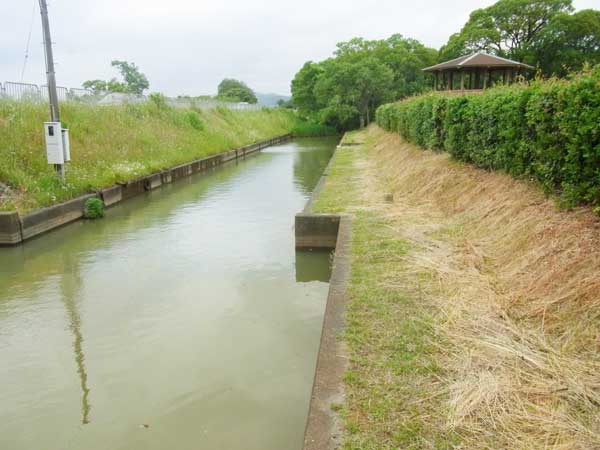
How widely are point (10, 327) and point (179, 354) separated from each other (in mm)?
2106

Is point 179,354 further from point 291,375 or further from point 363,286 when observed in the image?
point 363,286

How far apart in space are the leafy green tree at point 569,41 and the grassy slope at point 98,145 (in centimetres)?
2868

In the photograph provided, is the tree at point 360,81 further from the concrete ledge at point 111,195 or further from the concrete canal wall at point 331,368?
the concrete canal wall at point 331,368

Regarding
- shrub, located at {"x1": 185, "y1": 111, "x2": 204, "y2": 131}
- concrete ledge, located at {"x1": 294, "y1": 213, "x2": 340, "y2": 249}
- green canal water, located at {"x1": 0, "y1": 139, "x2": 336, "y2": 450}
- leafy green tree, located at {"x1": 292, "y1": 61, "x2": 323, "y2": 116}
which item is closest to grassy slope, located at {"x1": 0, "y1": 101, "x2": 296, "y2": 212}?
shrub, located at {"x1": 185, "y1": 111, "x2": 204, "y2": 131}

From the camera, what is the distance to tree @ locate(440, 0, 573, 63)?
4134cm

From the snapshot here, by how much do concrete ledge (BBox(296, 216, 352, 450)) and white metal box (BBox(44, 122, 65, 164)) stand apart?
25.3ft

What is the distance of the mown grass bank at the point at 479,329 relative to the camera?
8.46ft

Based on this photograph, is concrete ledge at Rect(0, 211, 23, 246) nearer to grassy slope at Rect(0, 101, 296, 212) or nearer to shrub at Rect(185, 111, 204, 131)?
grassy slope at Rect(0, 101, 296, 212)

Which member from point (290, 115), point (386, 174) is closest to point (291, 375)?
point (386, 174)

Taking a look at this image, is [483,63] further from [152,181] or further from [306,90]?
[306,90]

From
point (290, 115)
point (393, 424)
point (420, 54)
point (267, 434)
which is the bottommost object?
point (267, 434)

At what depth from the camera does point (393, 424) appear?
8.58ft

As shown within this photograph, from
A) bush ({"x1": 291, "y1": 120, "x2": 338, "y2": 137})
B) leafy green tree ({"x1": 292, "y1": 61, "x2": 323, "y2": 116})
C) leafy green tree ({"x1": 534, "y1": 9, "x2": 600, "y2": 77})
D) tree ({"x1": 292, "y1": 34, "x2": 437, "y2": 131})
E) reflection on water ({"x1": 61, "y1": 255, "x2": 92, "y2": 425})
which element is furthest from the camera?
leafy green tree ({"x1": 292, "y1": 61, "x2": 323, "y2": 116})

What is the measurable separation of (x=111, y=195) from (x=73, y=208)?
1.89 m
